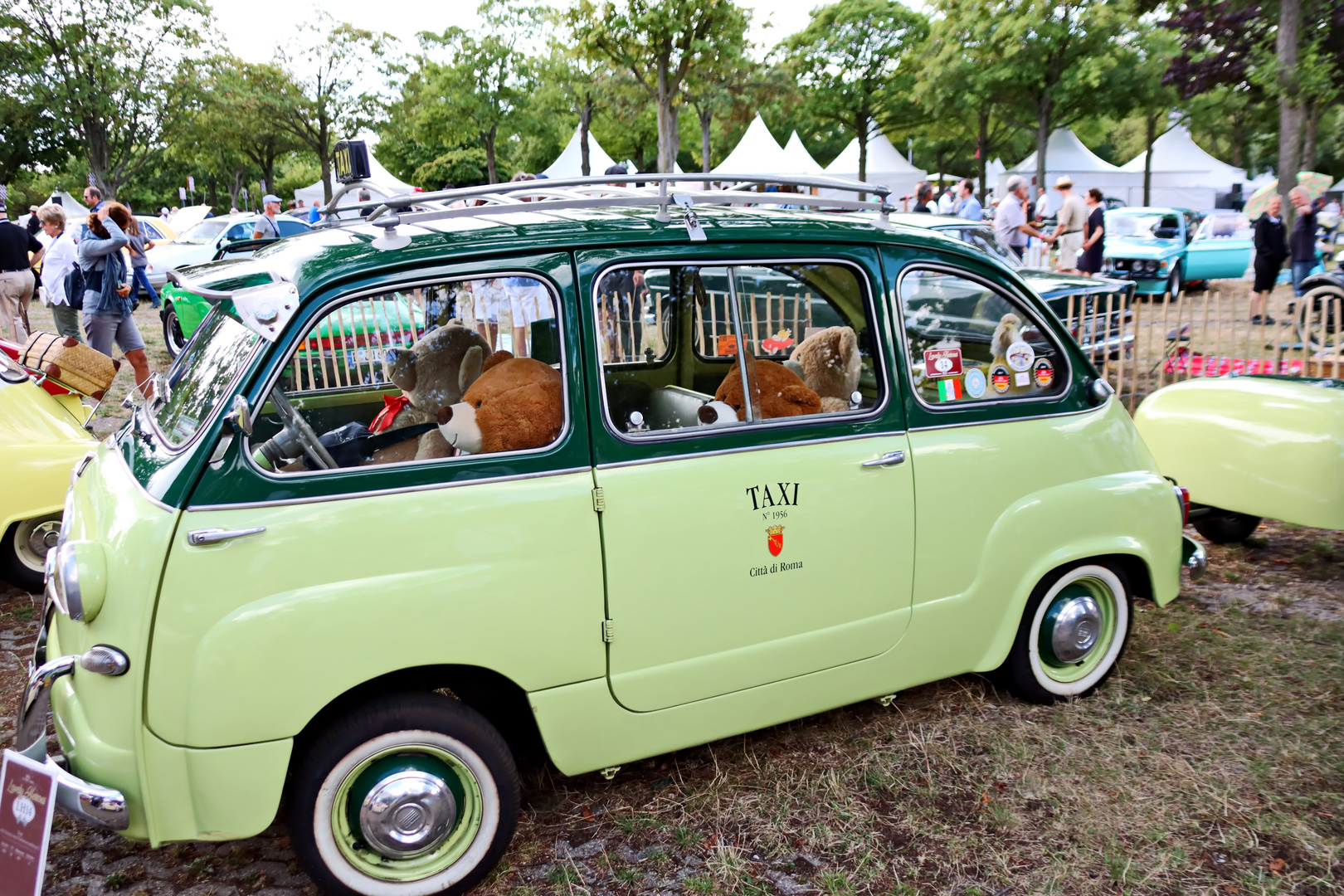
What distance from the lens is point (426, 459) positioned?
2.85 meters

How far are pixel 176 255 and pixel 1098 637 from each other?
63.6 feet

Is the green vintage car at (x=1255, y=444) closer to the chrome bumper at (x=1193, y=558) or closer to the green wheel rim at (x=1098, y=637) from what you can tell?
the chrome bumper at (x=1193, y=558)

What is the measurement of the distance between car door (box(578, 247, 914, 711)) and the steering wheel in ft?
2.74

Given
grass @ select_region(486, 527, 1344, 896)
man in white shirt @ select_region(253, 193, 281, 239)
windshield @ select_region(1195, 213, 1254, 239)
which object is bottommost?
grass @ select_region(486, 527, 1344, 896)

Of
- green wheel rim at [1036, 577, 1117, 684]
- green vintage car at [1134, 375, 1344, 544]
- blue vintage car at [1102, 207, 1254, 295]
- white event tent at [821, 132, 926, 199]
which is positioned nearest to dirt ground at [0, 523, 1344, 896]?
green wheel rim at [1036, 577, 1117, 684]

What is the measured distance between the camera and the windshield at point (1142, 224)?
17.5 metres

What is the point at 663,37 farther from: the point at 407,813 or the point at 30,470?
the point at 407,813

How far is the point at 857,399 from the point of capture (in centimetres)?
348

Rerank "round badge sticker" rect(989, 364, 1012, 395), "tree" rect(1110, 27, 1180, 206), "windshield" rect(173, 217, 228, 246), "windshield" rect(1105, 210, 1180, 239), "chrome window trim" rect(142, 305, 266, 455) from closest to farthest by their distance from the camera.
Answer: "chrome window trim" rect(142, 305, 266, 455) < "round badge sticker" rect(989, 364, 1012, 395) < "windshield" rect(1105, 210, 1180, 239) < "windshield" rect(173, 217, 228, 246) < "tree" rect(1110, 27, 1180, 206)

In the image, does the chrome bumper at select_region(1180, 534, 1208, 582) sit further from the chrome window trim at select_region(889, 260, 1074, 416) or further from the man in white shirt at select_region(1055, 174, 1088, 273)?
the man in white shirt at select_region(1055, 174, 1088, 273)

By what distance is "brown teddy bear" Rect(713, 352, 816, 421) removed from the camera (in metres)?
3.38

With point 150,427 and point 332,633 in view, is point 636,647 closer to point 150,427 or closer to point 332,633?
point 332,633

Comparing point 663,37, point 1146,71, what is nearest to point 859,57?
point 1146,71

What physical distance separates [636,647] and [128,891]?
5.62 feet
